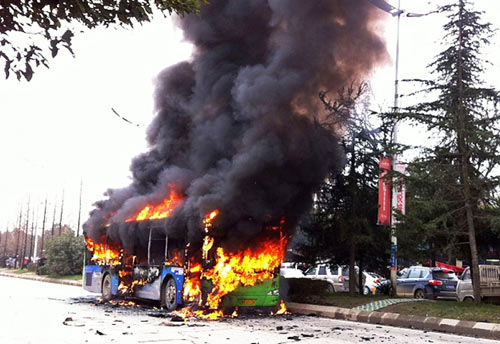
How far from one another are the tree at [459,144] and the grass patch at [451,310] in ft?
3.01

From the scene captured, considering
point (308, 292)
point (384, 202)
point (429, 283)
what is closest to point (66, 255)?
point (308, 292)

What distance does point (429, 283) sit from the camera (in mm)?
19906

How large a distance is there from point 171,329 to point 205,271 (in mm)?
2590

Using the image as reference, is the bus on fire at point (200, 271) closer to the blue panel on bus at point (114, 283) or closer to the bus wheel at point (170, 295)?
the bus wheel at point (170, 295)

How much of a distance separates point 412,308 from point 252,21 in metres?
10.2

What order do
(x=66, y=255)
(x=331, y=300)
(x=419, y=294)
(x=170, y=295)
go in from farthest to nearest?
1. (x=66, y=255)
2. (x=419, y=294)
3. (x=331, y=300)
4. (x=170, y=295)

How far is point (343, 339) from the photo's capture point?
8273mm

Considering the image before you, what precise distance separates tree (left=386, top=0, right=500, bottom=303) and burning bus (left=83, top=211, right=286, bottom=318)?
3552 millimetres

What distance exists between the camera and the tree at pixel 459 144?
11969 millimetres

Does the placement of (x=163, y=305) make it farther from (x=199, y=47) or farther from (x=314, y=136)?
(x=199, y=47)

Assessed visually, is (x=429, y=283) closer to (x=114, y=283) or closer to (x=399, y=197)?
(x=399, y=197)

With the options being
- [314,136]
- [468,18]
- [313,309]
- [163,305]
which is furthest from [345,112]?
[163,305]

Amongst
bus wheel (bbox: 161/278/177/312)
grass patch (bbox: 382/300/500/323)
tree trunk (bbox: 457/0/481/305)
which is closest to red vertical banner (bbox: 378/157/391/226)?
tree trunk (bbox: 457/0/481/305)

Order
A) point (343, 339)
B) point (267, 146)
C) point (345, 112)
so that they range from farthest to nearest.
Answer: point (345, 112)
point (267, 146)
point (343, 339)
